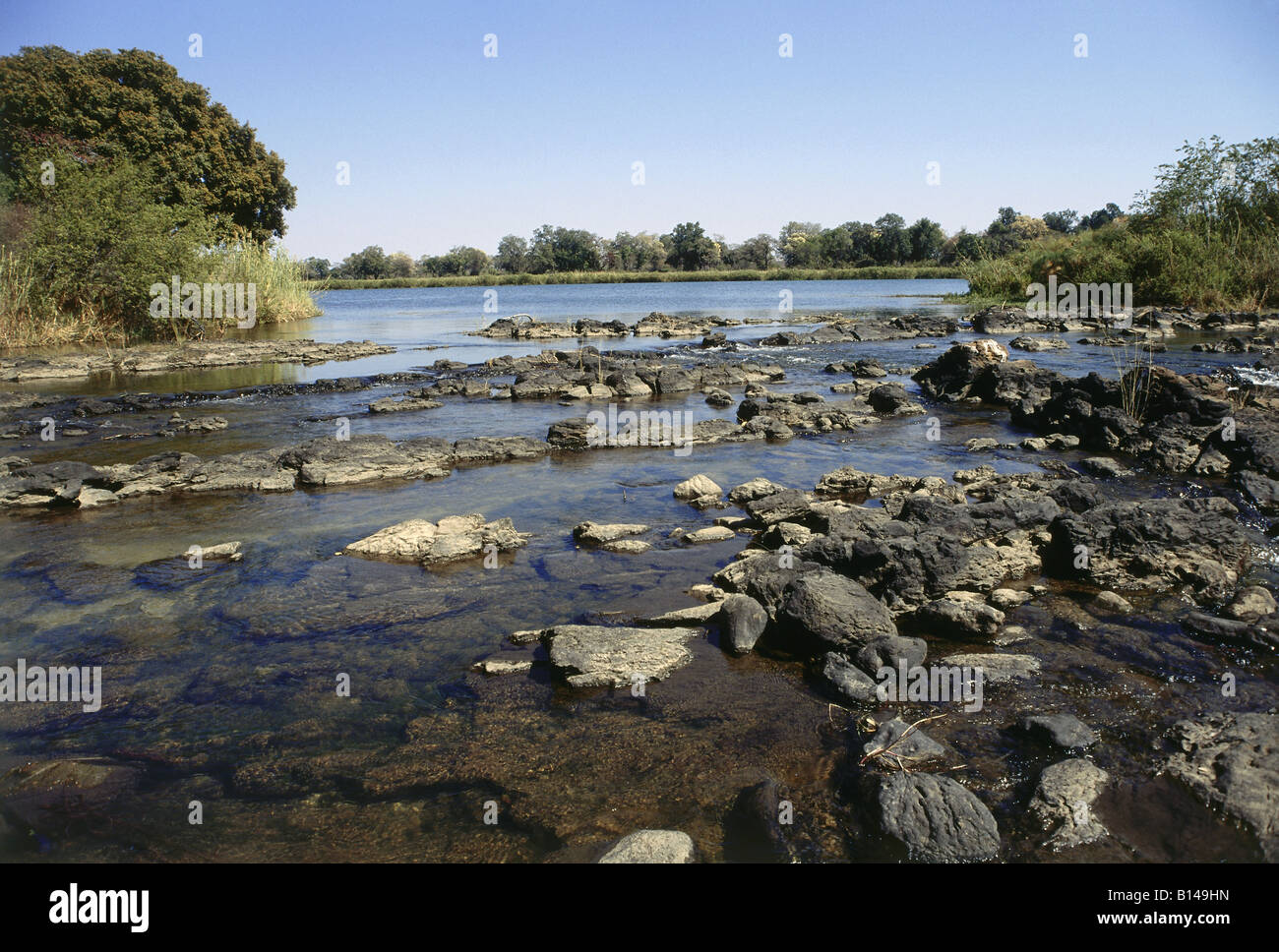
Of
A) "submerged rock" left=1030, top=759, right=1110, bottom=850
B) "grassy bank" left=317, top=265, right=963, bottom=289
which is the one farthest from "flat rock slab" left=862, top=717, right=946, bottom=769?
"grassy bank" left=317, top=265, right=963, bottom=289

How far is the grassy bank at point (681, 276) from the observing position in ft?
310

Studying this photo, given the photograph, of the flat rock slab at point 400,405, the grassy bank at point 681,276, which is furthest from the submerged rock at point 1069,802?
the grassy bank at point 681,276

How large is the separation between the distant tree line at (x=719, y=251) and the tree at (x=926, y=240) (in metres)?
0.13

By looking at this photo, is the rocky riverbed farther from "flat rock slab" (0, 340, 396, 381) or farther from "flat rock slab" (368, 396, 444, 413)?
"flat rock slab" (0, 340, 396, 381)

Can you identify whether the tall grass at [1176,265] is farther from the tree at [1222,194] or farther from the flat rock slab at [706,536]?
the flat rock slab at [706,536]

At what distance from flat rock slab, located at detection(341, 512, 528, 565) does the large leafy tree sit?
27539 mm

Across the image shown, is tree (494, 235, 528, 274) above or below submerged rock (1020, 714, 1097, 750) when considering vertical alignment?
above

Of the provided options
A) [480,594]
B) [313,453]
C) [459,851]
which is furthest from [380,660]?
[313,453]

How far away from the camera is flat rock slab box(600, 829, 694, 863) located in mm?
3412

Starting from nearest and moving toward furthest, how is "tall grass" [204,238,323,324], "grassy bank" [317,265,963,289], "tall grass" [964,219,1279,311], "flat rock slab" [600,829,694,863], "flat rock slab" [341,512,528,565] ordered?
"flat rock slab" [600,829,694,863] < "flat rock slab" [341,512,528,565] < "tall grass" [204,238,323,324] < "tall grass" [964,219,1279,311] < "grassy bank" [317,265,963,289]

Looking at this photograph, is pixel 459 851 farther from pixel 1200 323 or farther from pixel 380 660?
pixel 1200 323

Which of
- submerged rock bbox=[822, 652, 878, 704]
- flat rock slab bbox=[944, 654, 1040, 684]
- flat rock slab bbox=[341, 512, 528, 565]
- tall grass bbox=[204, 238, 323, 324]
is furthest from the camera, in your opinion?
tall grass bbox=[204, 238, 323, 324]

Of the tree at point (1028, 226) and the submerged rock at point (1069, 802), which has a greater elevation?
the tree at point (1028, 226)

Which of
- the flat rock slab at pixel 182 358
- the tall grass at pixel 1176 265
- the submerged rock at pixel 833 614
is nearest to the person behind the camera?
the submerged rock at pixel 833 614
